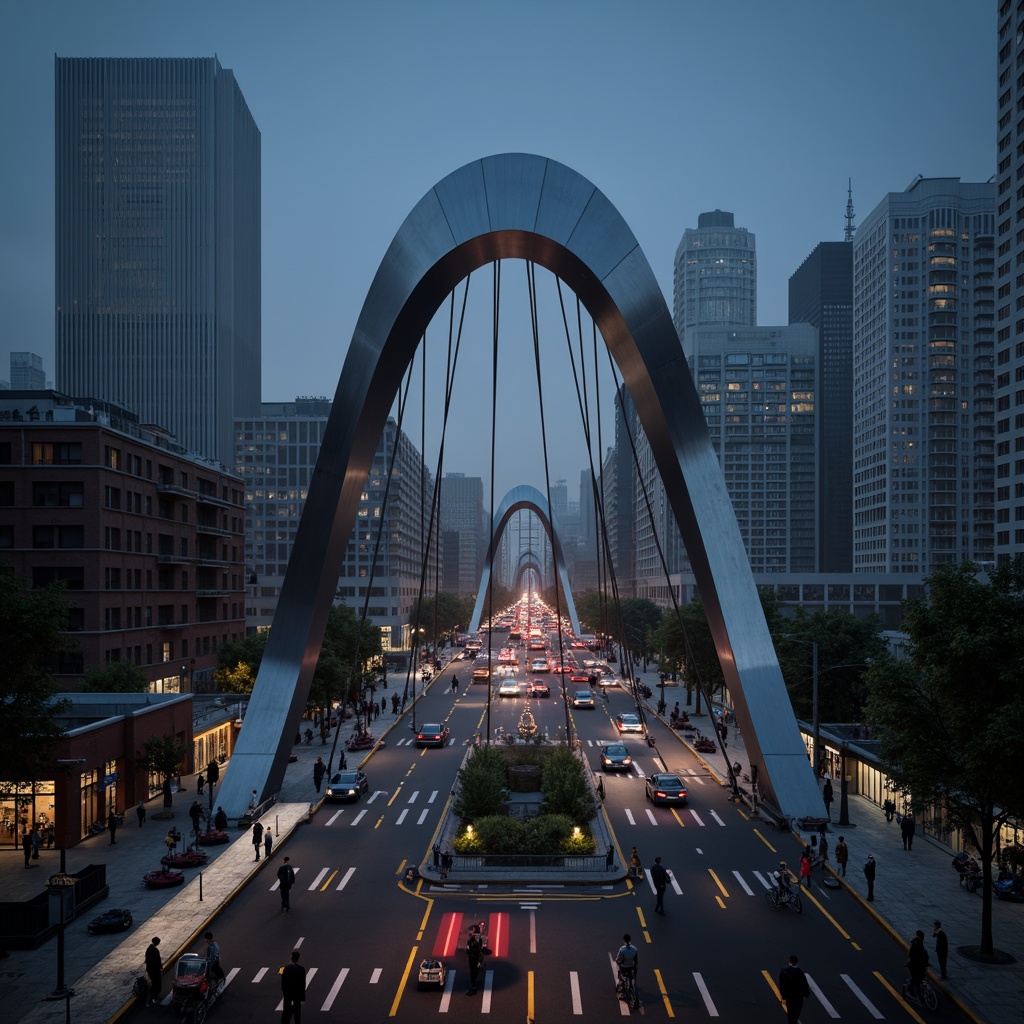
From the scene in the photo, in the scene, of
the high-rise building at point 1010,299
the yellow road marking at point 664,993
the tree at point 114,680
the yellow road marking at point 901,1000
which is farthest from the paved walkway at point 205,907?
the high-rise building at point 1010,299

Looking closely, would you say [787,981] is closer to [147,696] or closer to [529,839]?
[529,839]

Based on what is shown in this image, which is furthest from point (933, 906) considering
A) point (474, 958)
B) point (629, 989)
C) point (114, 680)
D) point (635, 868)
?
point (114, 680)

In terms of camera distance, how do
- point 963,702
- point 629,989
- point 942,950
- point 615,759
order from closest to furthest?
point 629,989 < point 942,950 < point 963,702 < point 615,759

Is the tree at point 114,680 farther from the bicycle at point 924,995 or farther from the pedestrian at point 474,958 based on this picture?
the bicycle at point 924,995

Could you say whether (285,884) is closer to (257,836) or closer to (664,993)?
(257,836)

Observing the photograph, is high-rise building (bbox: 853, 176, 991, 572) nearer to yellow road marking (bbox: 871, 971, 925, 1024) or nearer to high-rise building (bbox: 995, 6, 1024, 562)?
high-rise building (bbox: 995, 6, 1024, 562)
